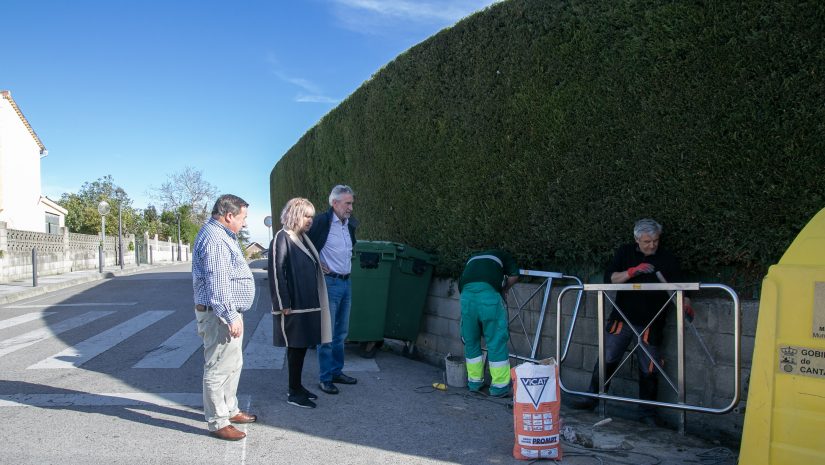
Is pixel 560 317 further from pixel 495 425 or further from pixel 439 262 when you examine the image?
pixel 439 262

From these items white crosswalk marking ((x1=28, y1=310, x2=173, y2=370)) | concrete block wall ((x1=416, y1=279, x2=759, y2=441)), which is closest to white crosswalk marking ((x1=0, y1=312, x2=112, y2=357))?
white crosswalk marking ((x1=28, y1=310, x2=173, y2=370))

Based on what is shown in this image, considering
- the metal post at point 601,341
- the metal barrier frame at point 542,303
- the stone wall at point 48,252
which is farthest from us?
the stone wall at point 48,252

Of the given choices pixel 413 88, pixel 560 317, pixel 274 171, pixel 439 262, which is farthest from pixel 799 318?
pixel 274 171

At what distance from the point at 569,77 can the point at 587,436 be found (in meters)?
3.12

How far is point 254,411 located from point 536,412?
2362 mm

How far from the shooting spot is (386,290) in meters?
7.10

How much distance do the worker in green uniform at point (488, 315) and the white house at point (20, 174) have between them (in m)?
34.2

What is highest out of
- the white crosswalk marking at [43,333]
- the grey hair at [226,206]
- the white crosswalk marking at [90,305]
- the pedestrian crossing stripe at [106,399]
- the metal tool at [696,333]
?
the grey hair at [226,206]

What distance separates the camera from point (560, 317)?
5.16 m

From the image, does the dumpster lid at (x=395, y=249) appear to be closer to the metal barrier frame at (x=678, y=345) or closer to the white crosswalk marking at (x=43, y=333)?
the metal barrier frame at (x=678, y=345)

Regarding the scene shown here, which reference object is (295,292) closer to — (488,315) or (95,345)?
(488,315)

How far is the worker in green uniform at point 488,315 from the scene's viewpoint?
17.9 feet

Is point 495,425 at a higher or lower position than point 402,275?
lower

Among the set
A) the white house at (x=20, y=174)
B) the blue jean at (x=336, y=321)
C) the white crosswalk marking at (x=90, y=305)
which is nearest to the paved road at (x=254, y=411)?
the blue jean at (x=336, y=321)
